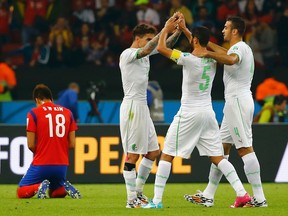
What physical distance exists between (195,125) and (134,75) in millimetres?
1074

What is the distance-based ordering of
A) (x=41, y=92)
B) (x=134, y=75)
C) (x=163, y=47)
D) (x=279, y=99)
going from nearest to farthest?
1. (x=163, y=47)
2. (x=134, y=75)
3. (x=41, y=92)
4. (x=279, y=99)

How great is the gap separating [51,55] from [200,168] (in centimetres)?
888

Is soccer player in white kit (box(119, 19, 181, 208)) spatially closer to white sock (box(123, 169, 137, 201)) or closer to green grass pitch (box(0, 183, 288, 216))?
white sock (box(123, 169, 137, 201))

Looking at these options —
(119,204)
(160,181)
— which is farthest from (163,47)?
(119,204)

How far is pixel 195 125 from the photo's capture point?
14438 mm

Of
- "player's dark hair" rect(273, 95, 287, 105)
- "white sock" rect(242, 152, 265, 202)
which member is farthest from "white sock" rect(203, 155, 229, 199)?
"player's dark hair" rect(273, 95, 287, 105)

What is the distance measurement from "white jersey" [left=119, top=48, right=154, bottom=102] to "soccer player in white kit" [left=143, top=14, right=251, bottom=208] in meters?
0.72

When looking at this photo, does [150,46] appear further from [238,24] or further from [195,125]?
[238,24]

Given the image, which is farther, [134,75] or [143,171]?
[143,171]

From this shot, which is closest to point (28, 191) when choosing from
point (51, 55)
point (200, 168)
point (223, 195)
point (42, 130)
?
point (42, 130)

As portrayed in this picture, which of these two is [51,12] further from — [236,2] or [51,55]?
[236,2]

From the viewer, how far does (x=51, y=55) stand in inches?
1086

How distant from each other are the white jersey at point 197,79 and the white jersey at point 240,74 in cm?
36

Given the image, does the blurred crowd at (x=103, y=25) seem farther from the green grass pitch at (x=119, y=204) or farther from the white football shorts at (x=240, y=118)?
the white football shorts at (x=240, y=118)
